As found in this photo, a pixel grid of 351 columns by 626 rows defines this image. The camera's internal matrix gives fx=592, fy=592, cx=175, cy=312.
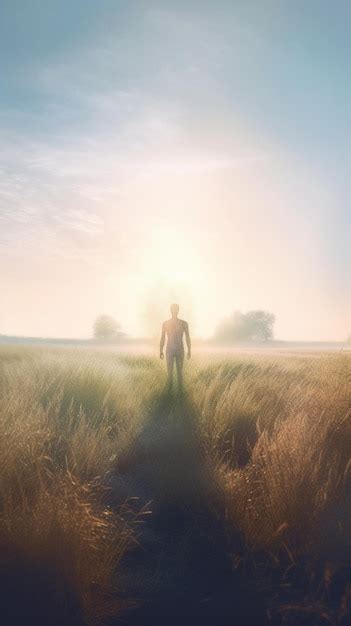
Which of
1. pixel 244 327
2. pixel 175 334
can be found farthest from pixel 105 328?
pixel 175 334

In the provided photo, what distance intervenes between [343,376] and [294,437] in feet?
12.4

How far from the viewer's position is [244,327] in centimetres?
7094

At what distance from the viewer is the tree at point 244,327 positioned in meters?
70.7

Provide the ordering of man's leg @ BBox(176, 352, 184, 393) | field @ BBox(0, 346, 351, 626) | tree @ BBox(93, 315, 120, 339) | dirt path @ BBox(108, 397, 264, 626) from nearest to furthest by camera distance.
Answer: field @ BBox(0, 346, 351, 626) < dirt path @ BBox(108, 397, 264, 626) < man's leg @ BBox(176, 352, 184, 393) < tree @ BBox(93, 315, 120, 339)

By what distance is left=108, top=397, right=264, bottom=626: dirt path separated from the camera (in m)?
3.92

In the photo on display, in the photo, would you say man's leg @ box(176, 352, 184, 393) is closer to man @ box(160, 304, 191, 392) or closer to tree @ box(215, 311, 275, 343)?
man @ box(160, 304, 191, 392)

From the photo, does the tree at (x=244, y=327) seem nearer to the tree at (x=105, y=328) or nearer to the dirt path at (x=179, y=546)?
the tree at (x=105, y=328)

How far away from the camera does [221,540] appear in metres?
4.84

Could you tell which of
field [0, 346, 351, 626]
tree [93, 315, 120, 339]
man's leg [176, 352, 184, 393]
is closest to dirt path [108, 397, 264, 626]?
field [0, 346, 351, 626]

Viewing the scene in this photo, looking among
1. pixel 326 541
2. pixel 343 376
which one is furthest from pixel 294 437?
pixel 343 376

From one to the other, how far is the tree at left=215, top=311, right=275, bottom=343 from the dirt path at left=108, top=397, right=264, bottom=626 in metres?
63.7

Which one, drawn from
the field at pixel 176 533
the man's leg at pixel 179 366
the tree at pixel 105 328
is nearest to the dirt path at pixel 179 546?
the field at pixel 176 533

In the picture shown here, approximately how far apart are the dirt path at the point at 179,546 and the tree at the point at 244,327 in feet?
209

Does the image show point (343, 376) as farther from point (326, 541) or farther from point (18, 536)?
point (18, 536)
